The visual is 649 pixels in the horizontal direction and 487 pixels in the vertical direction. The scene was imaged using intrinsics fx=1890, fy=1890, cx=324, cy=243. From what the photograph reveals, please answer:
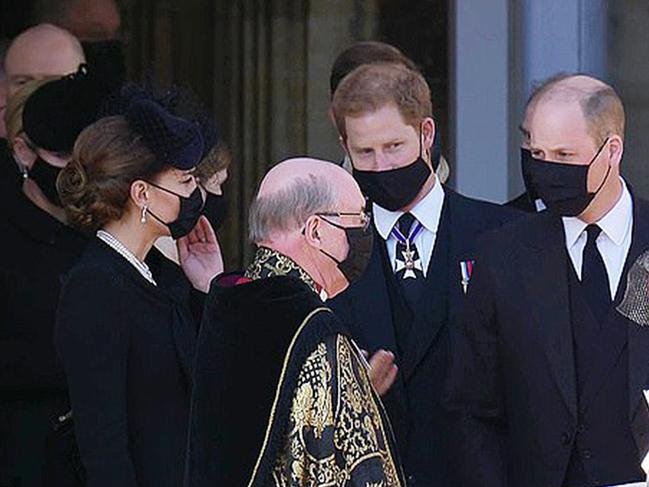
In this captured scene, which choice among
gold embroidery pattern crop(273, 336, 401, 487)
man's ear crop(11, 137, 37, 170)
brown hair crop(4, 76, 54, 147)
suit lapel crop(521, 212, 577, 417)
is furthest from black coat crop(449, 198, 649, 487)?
brown hair crop(4, 76, 54, 147)

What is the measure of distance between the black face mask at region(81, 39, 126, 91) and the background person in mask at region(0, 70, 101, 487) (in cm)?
80

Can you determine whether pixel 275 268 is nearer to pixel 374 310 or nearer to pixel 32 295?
pixel 374 310

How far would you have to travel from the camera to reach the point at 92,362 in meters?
4.53

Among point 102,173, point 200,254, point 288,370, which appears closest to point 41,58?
point 200,254

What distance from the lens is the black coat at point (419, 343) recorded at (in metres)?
4.86

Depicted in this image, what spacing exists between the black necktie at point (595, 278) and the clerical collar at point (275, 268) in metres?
0.87

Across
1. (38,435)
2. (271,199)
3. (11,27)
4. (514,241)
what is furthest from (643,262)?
(11,27)

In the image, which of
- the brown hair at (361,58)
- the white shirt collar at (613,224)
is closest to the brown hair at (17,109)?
the brown hair at (361,58)

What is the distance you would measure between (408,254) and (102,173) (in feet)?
2.74

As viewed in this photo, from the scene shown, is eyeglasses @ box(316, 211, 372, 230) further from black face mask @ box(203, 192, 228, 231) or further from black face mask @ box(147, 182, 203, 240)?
black face mask @ box(203, 192, 228, 231)

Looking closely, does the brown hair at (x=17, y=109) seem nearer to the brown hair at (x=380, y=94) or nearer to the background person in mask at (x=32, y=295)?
the background person in mask at (x=32, y=295)

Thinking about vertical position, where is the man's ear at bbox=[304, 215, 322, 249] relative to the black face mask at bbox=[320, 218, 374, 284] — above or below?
above

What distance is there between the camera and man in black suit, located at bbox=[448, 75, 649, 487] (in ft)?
14.8

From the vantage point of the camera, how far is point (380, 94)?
4996mm
